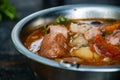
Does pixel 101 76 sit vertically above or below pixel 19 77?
above

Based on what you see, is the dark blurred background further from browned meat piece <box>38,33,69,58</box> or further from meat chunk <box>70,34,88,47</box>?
meat chunk <box>70,34,88,47</box>

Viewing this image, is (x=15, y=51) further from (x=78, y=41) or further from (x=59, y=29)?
(x=78, y=41)

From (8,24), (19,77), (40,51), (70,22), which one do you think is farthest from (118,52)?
(8,24)

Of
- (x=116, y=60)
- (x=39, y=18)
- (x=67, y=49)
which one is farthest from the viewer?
(x=39, y=18)

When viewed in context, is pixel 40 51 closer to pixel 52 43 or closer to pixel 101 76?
pixel 52 43

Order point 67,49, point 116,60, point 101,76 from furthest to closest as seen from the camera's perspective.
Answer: point 67,49
point 116,60
point 101,76

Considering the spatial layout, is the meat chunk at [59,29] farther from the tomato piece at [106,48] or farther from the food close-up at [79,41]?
the tomato piece at [106,48]

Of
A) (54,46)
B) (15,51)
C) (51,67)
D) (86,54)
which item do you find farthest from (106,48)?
(15,51)
